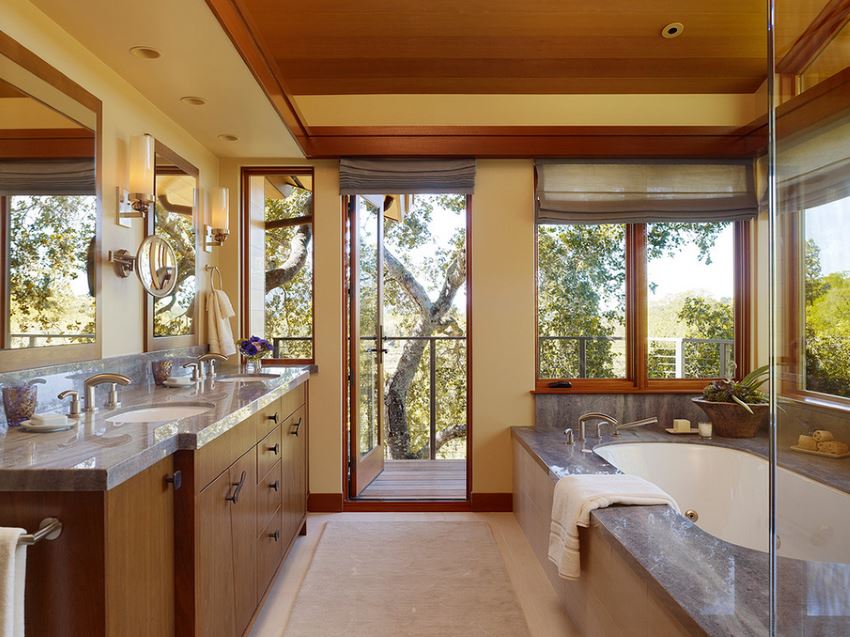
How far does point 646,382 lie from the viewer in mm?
3348

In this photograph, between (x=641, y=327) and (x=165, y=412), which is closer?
(x=165, y=412)

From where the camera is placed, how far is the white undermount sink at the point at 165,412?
72.3 inches

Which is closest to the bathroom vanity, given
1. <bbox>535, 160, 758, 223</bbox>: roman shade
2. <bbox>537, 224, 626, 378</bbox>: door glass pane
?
<bbox>537, 224, 626, 378</bbox>: door glass pane

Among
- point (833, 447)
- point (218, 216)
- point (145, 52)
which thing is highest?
point (145, 52)

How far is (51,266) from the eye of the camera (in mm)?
1718

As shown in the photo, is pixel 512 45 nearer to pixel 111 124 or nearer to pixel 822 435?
pixel 111 124

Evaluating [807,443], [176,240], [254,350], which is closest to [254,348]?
[254,350]

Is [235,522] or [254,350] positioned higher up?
[254,350]

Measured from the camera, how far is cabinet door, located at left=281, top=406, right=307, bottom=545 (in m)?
2.48

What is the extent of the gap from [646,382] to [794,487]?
2643 mm

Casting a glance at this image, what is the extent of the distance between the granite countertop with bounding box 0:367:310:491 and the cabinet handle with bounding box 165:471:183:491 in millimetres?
67

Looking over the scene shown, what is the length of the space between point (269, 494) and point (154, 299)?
3.50 feet

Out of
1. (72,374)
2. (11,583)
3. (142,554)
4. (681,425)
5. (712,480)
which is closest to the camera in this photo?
(11,583)

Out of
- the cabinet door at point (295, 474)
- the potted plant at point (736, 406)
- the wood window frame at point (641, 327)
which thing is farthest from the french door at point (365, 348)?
the potted plant at point (736, 406)
